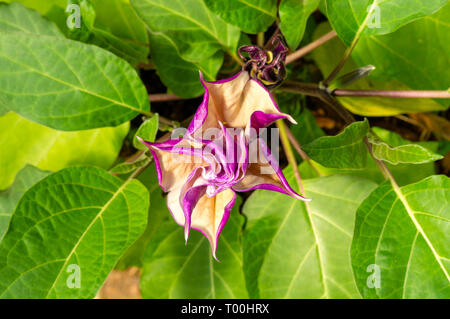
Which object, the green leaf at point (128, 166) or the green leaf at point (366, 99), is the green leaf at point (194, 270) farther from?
the green leaf at point (366, 99)

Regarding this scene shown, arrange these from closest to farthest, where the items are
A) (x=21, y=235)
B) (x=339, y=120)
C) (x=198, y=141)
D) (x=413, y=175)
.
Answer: (x=198, y=141), (x=21, y=235), (x=413, y=175), (x=339, y=120)

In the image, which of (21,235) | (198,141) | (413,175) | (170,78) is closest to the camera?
(198,141)

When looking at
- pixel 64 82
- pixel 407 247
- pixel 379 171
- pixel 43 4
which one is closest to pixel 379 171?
pixel 379 171

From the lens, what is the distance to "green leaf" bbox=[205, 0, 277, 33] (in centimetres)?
57

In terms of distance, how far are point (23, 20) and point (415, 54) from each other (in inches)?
25.3

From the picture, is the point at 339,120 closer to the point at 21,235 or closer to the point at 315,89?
the point at 315,89

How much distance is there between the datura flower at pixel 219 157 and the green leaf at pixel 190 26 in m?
0.22

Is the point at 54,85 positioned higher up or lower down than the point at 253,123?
higher up

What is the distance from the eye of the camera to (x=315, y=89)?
0.69 meters

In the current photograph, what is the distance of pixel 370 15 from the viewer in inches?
22.6

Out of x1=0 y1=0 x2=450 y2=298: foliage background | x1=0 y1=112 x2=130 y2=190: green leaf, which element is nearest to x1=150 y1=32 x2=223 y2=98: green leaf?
x1=0 y1=0 x2=450 y2=298: foliage background
